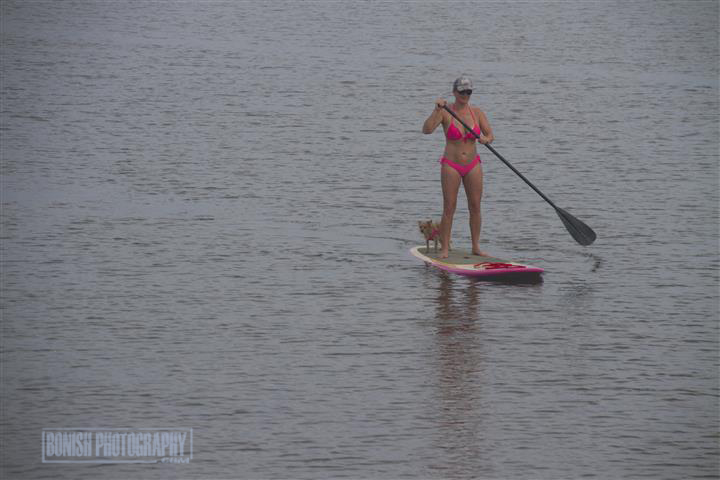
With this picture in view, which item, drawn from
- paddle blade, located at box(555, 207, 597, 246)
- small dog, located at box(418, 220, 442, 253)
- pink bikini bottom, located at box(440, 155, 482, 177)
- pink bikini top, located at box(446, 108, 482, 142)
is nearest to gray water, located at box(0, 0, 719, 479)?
paddle blade, located at box(555, 207, 597, 246)

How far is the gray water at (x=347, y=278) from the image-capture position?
11.1m

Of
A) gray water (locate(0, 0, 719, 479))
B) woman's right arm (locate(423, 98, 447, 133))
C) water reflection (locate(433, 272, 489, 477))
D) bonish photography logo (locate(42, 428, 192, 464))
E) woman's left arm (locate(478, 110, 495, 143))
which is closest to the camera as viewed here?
bonish photography logo (locate(42, 428, 192, 464))

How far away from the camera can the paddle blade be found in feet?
57.6

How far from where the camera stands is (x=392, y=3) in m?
55.3

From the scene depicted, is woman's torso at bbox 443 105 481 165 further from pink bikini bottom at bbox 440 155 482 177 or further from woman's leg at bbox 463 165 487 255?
woman's leg at bbox 463 165 487 255

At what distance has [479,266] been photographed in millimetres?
16203

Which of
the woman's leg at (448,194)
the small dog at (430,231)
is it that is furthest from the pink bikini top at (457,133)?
the small dog at (430,231)

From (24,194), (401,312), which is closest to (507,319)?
(401,312)

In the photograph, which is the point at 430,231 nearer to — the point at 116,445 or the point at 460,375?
the point at 460,375

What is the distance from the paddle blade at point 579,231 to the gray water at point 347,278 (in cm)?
24

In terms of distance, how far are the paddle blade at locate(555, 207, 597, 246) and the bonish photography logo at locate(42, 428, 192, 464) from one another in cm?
762

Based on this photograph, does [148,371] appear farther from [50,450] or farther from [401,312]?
[401,312]

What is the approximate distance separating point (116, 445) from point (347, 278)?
5746mm

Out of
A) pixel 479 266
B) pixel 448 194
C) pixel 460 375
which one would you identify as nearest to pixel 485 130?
pixel 448 194
